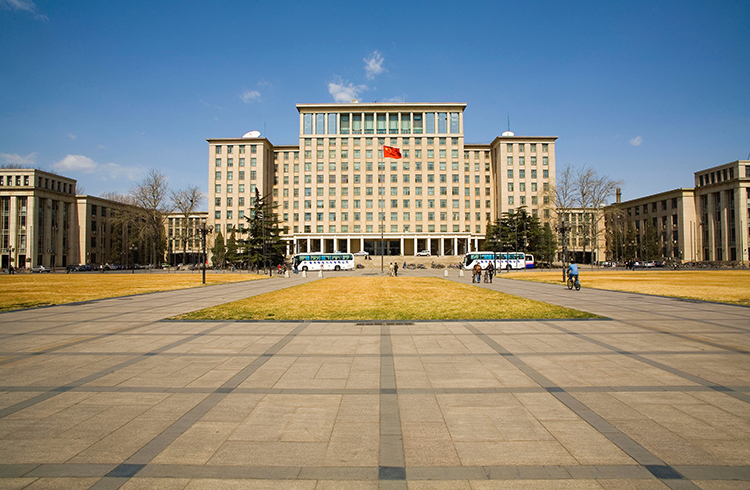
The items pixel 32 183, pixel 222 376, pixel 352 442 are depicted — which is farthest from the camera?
pixel 32 183

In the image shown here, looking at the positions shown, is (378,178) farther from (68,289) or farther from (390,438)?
(390,438)

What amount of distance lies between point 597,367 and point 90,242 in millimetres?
108482

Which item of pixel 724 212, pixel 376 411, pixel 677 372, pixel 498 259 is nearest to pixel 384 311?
pixel 677 372

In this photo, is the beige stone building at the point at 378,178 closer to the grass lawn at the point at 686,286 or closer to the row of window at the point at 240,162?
the row of window at the point at 240,162

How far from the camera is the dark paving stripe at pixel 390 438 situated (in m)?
3.33

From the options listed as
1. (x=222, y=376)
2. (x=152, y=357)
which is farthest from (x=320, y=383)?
(x=152, y=357)

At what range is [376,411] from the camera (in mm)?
4824

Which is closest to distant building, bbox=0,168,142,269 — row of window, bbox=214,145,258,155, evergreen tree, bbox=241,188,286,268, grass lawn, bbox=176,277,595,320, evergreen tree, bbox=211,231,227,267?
evergreen tree, bbox=211,231,227,267

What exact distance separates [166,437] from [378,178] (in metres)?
88.4

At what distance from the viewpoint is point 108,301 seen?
1773 centimetres

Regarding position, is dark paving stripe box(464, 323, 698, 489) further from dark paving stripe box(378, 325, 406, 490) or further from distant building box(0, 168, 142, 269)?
distant building box(0, 168, 142, 269)

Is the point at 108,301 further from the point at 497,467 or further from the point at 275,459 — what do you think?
the point at 497,467

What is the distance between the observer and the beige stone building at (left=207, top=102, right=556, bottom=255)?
90.4 metres

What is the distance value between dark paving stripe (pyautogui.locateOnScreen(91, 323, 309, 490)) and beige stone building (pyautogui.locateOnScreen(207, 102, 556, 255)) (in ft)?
273
